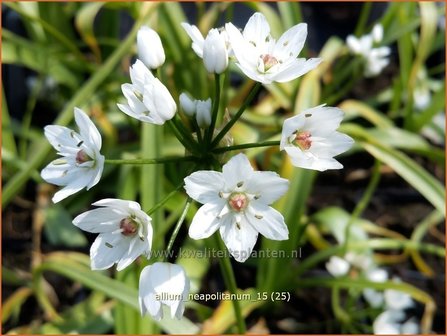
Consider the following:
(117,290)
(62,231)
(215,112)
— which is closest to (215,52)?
(215,112)

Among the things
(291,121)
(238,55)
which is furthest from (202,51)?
(291,121)

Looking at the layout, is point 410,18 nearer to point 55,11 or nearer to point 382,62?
point 382,62

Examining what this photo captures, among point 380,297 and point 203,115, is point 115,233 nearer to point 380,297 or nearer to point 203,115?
point 203,115

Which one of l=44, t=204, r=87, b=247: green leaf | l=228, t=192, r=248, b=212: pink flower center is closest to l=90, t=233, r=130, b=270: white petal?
l=228, t=192, r=248, b=212: pink flower center

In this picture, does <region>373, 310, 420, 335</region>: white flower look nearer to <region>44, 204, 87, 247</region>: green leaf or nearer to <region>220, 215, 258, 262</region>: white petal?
<region>220, 215, 258, 262</region>: white petal

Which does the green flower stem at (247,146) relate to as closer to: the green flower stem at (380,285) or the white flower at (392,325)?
the green flower stem at (380,285)

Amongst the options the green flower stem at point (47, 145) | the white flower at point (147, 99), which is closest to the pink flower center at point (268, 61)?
the white flower at point (147, 99)
